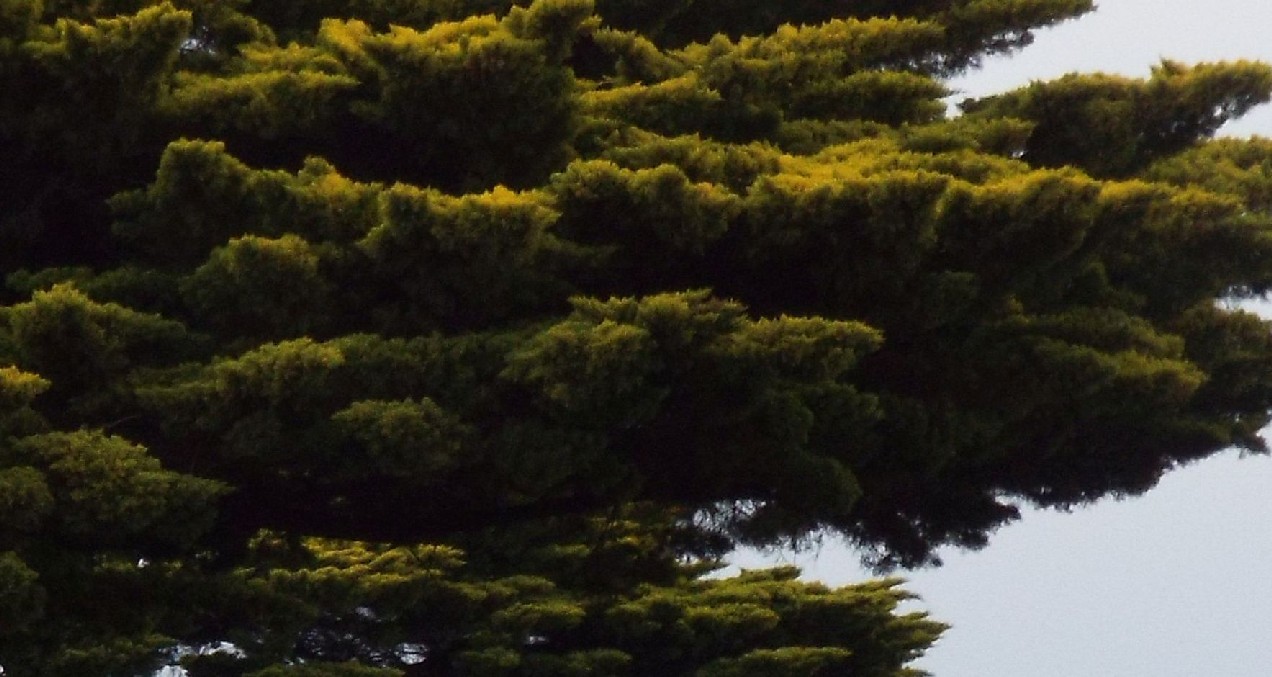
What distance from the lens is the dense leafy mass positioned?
562 cm

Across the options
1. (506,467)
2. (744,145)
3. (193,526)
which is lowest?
(193,526)

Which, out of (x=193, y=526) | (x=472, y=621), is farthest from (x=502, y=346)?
(x=472, y=621)

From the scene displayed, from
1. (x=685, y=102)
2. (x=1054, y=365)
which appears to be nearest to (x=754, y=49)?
(x=685, y=102)

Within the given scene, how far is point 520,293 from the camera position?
609 cm

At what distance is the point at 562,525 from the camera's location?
26.8 feet

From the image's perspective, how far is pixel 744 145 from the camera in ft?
22.4

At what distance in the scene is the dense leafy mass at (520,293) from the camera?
18.4 ft

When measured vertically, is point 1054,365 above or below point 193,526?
above

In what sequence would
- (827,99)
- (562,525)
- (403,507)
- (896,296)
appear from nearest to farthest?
(896,296) < (403,507) < (827,99) < (562,525)

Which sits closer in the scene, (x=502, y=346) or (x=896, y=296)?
(x=502, y=346)

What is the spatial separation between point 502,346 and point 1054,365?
223 centimetres

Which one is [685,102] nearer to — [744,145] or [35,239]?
[744,145]

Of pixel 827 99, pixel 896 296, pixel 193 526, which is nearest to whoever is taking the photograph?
pixel 193 526

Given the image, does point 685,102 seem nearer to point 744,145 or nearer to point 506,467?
point 744,145
